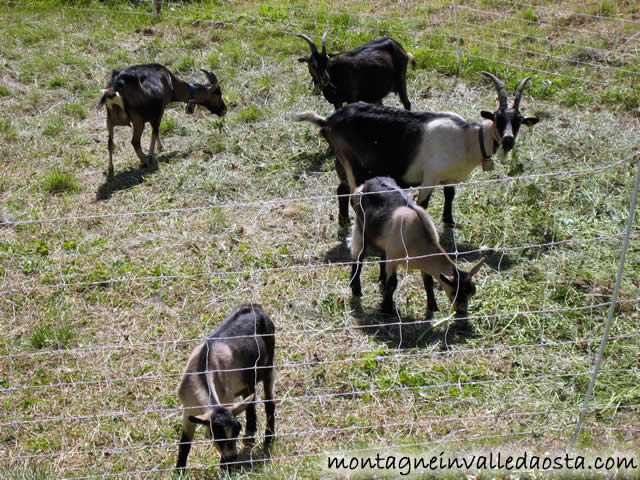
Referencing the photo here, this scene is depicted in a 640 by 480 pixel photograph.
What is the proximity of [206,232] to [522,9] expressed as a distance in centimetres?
762

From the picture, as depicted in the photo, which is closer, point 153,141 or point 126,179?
point 126,179

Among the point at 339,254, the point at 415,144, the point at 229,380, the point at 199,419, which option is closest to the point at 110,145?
the point at 339,254

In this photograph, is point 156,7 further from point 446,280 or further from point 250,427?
point 250,427

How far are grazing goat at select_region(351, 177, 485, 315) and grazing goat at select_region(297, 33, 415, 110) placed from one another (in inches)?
120

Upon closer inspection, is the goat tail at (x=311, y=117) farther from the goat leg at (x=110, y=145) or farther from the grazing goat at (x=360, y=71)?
the goat leg at (x=110, y=145)

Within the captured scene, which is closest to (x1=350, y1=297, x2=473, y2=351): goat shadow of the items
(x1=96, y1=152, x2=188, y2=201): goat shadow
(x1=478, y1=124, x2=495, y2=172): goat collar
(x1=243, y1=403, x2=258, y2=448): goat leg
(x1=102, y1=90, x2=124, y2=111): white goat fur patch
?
(x1=243, y1=403, x2=258, y2=448): goat leg

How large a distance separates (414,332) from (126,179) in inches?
181

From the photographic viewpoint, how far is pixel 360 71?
846cm

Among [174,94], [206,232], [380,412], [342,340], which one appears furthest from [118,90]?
[380,412]

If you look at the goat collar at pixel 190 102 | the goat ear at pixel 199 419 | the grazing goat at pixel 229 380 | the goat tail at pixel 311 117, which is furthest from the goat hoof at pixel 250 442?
the goat collar at pixel 190 102

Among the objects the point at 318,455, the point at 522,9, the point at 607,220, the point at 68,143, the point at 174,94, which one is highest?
the point at 522,9

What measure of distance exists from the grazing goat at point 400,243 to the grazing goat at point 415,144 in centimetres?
87

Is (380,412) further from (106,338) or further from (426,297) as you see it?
(106,338)

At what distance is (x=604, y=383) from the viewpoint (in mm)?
4773
